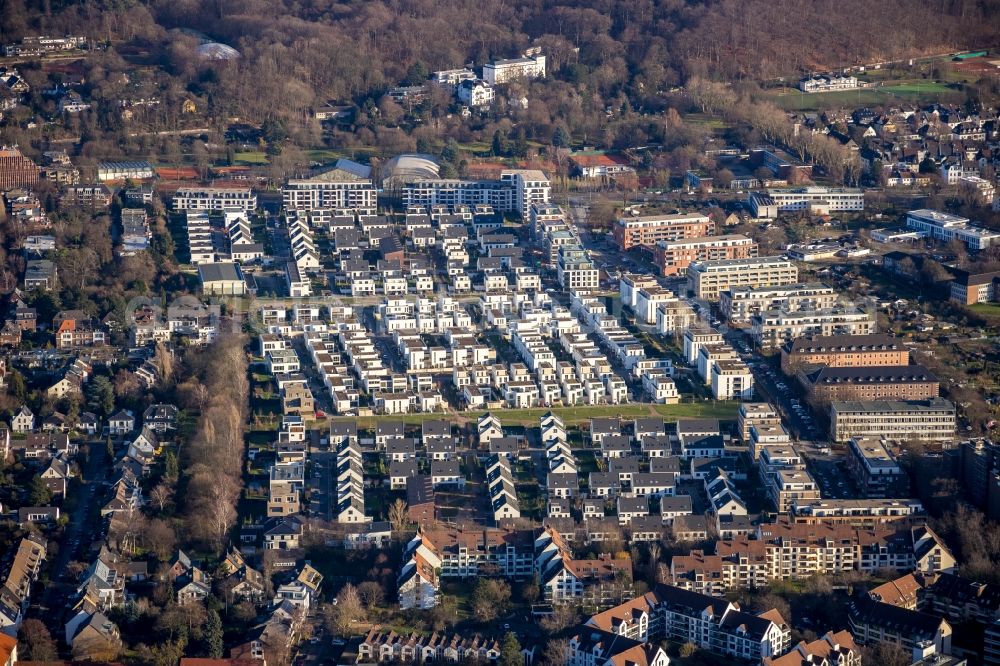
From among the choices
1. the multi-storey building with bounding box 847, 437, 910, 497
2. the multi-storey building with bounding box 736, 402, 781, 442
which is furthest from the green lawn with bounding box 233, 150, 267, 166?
the multi-storey building with bounding box 847, 437, 910, 497

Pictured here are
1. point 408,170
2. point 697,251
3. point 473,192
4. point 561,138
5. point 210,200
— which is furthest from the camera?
point 561,138

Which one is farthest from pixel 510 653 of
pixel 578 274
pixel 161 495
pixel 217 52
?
pixel 217 52

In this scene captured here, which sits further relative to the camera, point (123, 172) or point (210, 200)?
point (123, 172)

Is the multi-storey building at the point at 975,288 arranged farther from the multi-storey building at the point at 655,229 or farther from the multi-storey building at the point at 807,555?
the multi-storey building at the point at 807,555

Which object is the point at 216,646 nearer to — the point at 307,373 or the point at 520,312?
the point at 307,373

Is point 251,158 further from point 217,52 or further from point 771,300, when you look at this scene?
point 771,300

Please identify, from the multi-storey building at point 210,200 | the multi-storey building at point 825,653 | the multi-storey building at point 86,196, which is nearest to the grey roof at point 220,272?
the multi-storey building at point 210,200

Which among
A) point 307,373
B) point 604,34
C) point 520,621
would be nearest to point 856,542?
point 520,621

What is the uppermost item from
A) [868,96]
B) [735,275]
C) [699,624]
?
[868,96]
